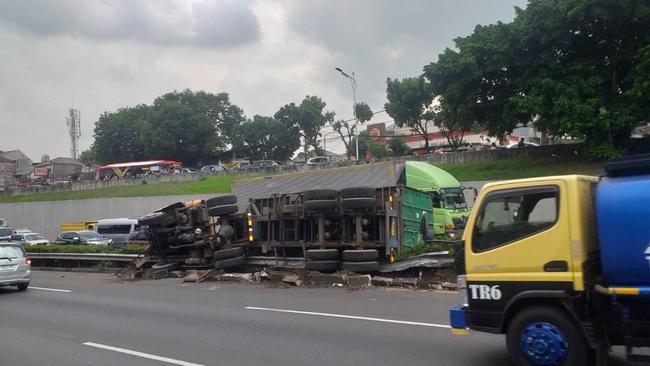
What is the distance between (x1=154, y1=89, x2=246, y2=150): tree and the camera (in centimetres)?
8506

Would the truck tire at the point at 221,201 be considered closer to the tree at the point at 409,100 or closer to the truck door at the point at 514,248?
the truck door at the point at 514,248

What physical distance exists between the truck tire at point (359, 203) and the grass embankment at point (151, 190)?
28.8m

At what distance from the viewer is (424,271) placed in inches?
513

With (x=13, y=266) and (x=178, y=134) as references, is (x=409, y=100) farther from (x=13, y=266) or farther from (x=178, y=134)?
(x=13, y=266)

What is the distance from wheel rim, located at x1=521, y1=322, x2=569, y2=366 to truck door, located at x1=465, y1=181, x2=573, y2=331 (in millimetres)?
339

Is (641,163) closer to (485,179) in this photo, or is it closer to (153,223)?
(153,223)

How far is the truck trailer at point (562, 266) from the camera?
5195mm

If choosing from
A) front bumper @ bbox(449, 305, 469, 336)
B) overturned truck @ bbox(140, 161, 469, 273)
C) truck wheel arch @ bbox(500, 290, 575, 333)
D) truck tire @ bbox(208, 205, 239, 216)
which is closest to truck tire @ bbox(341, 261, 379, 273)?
overturned truck @ bbox(140, 161, 469, 273)

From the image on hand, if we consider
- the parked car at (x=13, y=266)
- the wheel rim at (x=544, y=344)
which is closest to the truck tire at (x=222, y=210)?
the parked car at (x=13, y=266)

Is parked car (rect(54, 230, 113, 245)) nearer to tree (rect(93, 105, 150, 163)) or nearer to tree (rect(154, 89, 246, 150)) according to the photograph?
tree (rect(154, 89, 246, 150))

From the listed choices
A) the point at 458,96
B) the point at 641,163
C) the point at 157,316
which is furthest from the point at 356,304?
the point at 458,96

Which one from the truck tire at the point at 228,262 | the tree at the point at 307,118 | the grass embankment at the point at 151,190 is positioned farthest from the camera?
the tree at the point at 307,118

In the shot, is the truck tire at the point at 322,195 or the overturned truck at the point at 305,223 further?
the truck tire at the point at 322,195

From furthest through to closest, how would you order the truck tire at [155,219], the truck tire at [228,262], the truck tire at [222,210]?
the truck tire at [155,219] < the truck tire at [222,210] < the truck tire at [228,262]
